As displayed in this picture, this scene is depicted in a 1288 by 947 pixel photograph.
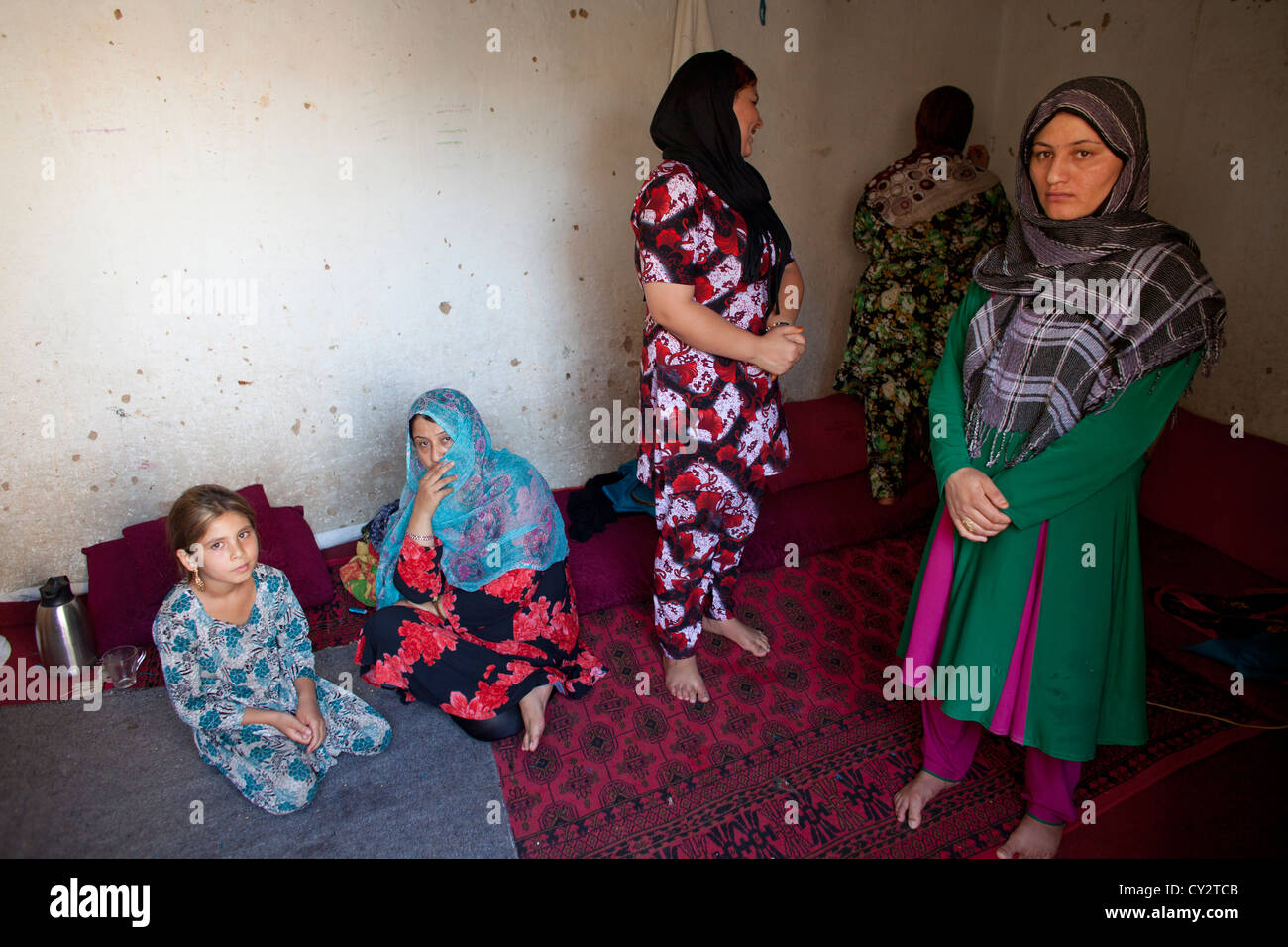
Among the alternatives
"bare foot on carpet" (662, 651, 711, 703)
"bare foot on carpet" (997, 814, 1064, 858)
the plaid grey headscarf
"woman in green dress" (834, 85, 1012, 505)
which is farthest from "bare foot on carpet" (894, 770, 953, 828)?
"woman in green dress" (834, 85, 1012, 505)

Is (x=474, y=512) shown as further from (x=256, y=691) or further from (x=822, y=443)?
(x=822, y=443)

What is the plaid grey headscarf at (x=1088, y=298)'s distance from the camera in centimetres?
125

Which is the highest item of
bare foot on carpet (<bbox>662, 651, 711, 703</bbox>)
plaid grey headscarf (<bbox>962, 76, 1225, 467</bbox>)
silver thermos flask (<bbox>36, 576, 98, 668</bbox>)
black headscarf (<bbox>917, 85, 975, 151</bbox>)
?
black headscarf (<bbox>917, 85, 975, 151</bbox>)

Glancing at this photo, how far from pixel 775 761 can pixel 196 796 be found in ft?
4.59

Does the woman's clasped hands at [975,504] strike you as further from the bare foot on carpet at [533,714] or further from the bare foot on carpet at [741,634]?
the bare foot on carpet at [533,714]

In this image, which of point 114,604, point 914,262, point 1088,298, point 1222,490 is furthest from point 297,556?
point 1222,490

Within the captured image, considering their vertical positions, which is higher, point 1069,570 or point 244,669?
point 1069,570

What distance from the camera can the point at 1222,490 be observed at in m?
2.52

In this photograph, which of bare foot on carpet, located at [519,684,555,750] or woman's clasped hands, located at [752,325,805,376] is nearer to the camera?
woman's clasped hands, located at [752,325,805,376]

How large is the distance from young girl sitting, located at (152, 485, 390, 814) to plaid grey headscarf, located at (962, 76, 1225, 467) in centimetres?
161

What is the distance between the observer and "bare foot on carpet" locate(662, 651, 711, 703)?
209 centimetres

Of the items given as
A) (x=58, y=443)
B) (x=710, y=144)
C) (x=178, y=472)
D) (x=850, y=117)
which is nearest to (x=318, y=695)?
(x=178, y=472)

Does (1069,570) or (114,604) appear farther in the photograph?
(114,604)

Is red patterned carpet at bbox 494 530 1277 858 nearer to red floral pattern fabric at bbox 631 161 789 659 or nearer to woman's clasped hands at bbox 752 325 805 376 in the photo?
red floral pattern fabric at bbox 631 161 789 659
